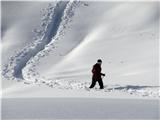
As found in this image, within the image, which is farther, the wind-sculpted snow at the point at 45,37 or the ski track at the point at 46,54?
the wind-sculpted snow at the point at 45,37

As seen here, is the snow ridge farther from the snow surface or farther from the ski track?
the snow surface

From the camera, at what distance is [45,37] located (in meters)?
20.5

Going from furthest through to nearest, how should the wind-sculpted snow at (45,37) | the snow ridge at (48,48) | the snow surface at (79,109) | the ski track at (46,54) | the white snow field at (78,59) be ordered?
the wind-sculpted snow at (45,37) → the snow ridge at (48,48) → the ski track at (46,54) → the white snow field at (78,59) → the snow surface at (79,109)

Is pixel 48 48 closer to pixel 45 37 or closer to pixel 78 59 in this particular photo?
pixel 45 37

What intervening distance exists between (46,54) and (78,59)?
198 centimetres

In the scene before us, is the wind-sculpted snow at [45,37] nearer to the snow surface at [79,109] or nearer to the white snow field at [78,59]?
the white snow field at [78,59]

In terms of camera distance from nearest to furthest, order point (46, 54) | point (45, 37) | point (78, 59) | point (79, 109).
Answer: point (79, 109), point (78, 59), point (46, 54), point (45, 37)

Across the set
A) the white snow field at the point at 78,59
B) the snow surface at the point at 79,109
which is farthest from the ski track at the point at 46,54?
the snow surface at the point at 79,109

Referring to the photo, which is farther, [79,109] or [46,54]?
[46,54]

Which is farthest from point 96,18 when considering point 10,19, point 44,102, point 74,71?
point 44,102

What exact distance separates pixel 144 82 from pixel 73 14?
12.1 m

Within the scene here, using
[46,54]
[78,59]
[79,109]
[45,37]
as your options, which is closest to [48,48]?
[46,54]

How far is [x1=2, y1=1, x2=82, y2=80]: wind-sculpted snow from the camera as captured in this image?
1594 centimetres

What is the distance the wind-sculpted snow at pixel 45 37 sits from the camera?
1594 centimetres
